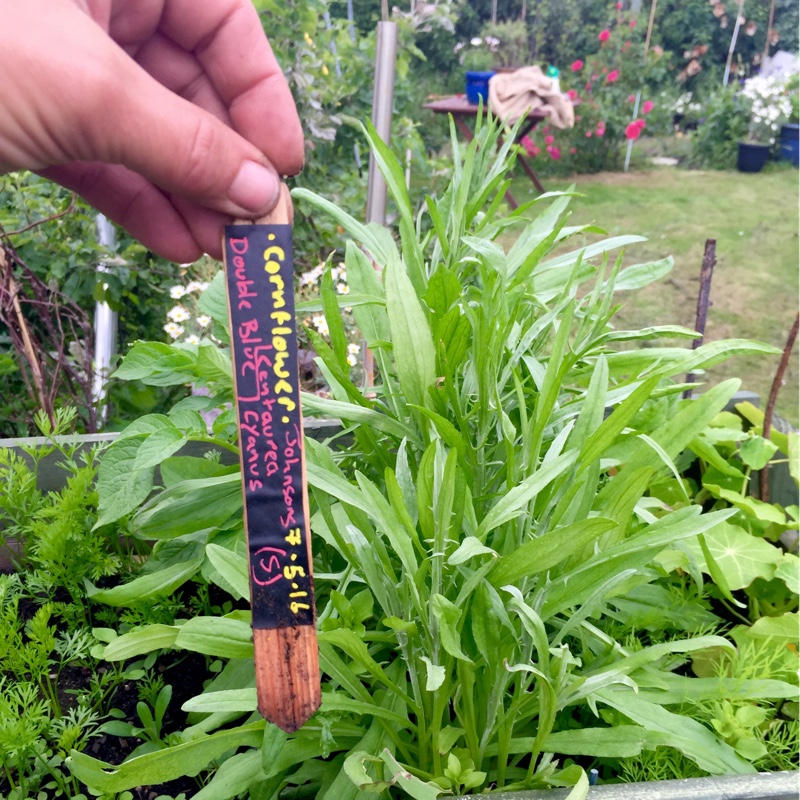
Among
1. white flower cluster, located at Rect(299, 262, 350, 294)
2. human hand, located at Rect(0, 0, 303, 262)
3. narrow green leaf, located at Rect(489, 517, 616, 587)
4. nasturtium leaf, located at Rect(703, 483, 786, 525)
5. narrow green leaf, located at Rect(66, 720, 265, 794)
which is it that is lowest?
narrow green leaf, located at Rect(66, 720, 265, 794)

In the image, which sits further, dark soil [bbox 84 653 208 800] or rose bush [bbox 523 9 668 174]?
rose bush [bbox 523 9 668 174]

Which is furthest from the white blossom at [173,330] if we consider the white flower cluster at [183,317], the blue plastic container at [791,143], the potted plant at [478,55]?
the blue plastic container at [791,143]

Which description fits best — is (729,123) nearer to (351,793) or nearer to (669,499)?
(669,499)

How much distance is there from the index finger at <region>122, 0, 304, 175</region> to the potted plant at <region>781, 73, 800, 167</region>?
605 centimetres

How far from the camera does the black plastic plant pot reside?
5656 millimetres

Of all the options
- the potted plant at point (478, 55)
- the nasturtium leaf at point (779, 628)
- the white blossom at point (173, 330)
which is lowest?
the nasturtium leaf at point (779, 628)

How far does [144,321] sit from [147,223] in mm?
1210

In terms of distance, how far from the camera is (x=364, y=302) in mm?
875

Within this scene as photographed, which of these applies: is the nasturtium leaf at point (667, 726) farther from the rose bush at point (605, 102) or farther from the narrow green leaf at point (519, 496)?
the rose bush at point (605, 102)

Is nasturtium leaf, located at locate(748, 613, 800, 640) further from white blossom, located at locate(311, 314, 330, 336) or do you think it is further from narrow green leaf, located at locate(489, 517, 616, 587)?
white blossom, located at locate(311, 314, 330, 336)

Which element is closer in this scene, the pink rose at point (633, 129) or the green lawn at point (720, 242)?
the green lawn at point (720, 242)

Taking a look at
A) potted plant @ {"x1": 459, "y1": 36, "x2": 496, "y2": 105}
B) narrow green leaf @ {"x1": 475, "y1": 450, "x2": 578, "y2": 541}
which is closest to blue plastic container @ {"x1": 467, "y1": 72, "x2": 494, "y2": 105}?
potted plant @ {"x1": 459, "y1": 36, "x2": 496, "y2": 105}

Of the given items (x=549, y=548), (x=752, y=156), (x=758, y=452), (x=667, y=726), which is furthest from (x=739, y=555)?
(x=752, y=156)

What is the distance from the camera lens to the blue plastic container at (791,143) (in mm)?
5602
